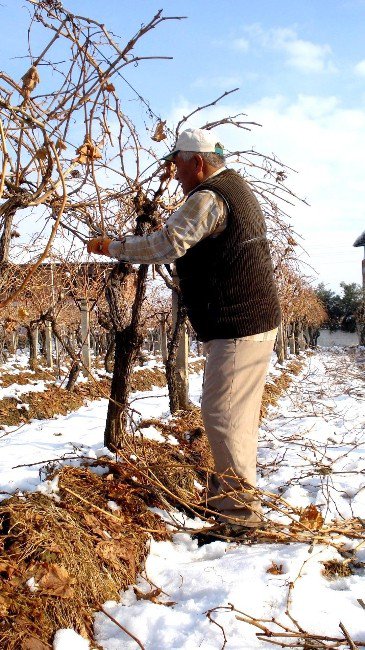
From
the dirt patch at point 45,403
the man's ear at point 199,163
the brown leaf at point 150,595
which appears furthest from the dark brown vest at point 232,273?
the dirt patch at point 45,403

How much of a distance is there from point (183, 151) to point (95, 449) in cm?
192

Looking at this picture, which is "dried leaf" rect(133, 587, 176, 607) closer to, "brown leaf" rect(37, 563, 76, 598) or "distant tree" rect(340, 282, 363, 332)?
"brown leaf" rect(37, 563, 76, 598)

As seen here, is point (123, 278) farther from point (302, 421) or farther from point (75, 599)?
point (302, 421)

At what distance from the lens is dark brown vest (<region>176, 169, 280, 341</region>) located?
2836 mm

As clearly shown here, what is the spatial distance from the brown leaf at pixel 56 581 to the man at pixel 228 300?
0.99 m

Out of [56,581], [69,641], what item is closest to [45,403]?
[56,581]

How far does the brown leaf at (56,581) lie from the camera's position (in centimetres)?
195

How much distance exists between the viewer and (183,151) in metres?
2.96

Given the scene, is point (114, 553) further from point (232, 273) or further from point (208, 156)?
point (208, 156)

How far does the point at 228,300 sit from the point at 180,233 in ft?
1.43

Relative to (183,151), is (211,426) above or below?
below

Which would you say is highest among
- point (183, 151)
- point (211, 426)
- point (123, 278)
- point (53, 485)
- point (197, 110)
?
point (197, 110)

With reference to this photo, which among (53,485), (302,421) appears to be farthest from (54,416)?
(53,485)

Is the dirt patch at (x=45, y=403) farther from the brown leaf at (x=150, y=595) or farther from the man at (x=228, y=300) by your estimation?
the brown leaf at (x=150, y=595)
